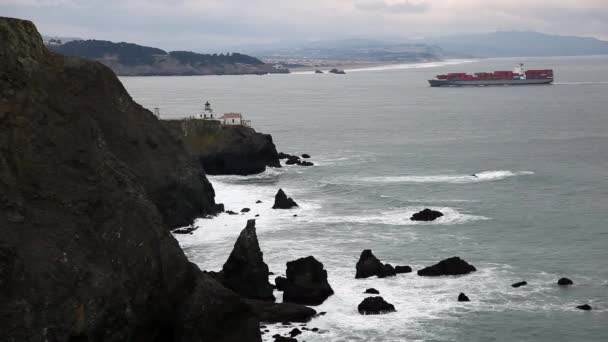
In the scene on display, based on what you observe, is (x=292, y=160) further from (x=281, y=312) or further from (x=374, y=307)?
(x=281, y=312)

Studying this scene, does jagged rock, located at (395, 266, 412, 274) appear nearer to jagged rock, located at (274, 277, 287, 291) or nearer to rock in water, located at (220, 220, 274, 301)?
jagged rock, located at (274, 277, 287, 291)

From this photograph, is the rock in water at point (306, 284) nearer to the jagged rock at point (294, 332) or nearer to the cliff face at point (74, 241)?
the jagged rock at point (294, 332)

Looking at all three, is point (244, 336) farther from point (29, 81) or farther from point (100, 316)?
point (29, 81)

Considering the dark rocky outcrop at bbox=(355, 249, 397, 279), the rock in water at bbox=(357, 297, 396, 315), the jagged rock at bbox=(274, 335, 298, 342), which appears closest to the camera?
the jagged rock at bbox=(274, 335, 298, 342)

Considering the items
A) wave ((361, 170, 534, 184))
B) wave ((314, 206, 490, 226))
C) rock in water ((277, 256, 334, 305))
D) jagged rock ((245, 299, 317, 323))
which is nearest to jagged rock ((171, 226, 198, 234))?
wave ((314, 206, 490, 226))

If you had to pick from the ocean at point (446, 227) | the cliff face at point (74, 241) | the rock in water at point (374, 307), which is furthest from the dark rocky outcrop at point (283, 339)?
the rock in water at point (374, 307)

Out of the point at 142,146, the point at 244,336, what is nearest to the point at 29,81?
the point at 244,336

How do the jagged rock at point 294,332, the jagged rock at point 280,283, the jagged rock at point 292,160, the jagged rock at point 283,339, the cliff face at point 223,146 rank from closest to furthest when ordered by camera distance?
the jagged rock at point 283,339, the jagged rock at point 294,332, the jagged rock at point 280,283, the cliff face at point 223,146, the jagged rock at point 292,160
